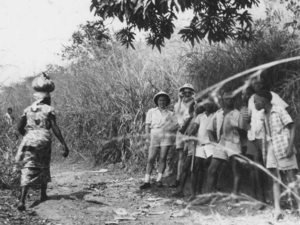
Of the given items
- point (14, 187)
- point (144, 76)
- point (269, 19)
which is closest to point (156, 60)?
point (144, 76)

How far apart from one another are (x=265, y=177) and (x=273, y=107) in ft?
6.01

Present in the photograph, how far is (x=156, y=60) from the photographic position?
27.0ft

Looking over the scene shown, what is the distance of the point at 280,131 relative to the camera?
390 centimetres

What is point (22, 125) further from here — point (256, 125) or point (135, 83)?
point (135, 83)

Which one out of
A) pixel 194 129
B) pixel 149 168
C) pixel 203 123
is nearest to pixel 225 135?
pixel 203 123

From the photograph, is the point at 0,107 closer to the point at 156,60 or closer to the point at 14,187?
the point at 14,187

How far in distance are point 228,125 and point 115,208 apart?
1.67 m

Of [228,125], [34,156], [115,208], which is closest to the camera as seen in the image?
[34,156]

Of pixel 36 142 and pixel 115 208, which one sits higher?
pixel 36 142

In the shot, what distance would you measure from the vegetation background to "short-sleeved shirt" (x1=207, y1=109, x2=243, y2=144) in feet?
3.51

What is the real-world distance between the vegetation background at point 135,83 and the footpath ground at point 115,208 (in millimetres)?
762

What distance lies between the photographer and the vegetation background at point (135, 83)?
6.12 meters

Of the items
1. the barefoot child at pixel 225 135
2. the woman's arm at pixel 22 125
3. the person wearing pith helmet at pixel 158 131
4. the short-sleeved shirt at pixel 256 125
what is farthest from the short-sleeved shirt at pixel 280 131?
the woman's arm at pixel 22 125

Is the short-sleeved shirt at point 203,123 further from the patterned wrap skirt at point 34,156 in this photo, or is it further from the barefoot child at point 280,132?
the patterned wrap skirt at point 34,156
